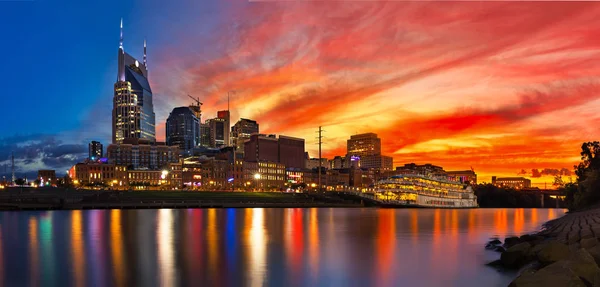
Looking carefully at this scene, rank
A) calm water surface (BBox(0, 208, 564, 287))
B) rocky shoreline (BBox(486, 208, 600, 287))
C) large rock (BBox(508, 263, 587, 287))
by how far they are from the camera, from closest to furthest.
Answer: large rock (BBox(508, 263, 587, 287)) < rocky shoreline (BBox(486, 208, 600, 287)) < calm water surface (BBox(0, 208, 564, 287))

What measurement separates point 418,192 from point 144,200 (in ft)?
311

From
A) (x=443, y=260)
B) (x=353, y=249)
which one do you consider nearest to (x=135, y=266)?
(x=353, y=249)

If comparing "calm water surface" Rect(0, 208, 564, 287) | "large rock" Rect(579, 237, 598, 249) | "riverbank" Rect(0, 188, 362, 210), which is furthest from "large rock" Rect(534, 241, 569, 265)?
"riverbank" Rect(0, 188, 362, 210)

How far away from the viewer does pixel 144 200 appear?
14062 cm

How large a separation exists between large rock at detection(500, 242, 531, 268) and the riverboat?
140342 mm

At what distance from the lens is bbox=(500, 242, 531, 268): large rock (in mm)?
28906

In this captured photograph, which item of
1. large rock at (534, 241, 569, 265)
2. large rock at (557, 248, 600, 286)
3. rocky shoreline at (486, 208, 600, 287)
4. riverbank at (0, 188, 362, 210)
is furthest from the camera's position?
riverbank at (0, 188, 362, 210)

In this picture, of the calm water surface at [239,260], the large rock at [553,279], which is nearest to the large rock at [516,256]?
the calm water surface at [239,260]

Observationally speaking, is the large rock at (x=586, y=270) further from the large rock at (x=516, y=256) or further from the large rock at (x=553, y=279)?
the large rock at (x=516, y=256)

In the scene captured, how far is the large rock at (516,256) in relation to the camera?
94.8 feet

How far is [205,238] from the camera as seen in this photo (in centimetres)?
4822

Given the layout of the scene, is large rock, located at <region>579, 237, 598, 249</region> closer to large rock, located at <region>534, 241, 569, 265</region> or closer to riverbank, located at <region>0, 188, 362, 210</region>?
large rock, located at <region>534, 241, 569, 265</region>

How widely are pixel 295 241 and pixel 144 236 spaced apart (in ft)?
52.0

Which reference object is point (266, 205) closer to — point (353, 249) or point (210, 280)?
point (353, 249)
